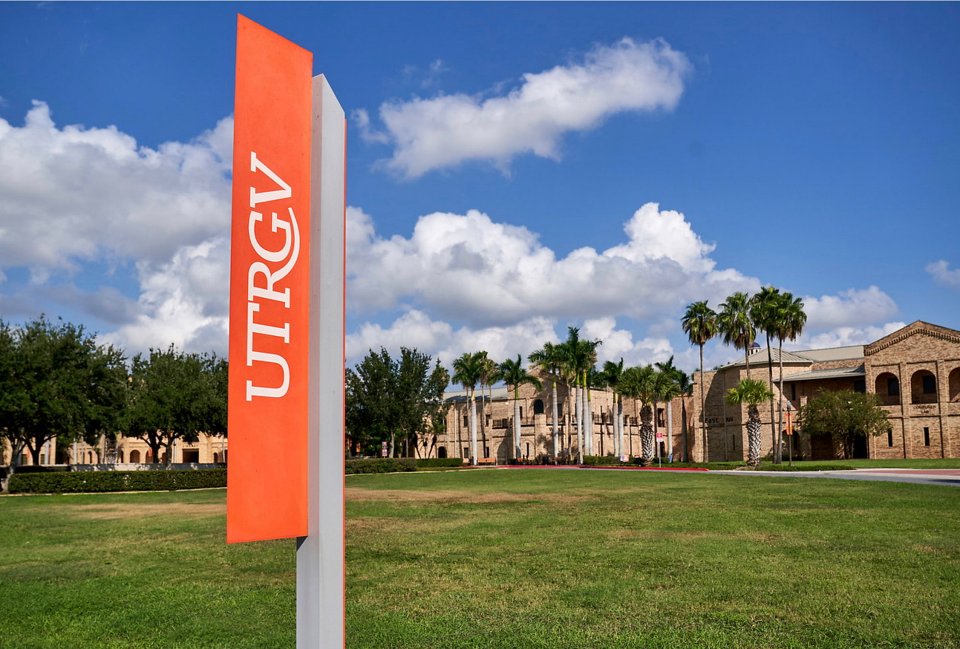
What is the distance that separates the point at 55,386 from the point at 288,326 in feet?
140

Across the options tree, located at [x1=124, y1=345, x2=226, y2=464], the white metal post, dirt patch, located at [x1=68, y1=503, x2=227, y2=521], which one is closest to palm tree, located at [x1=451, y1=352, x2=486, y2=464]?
tree, located at [x1=124, y1=345, x2=226, y2=464]

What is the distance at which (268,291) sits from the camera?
423 centimetres

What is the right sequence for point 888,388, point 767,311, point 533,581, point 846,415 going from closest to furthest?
point 533,581 < point 767,311 < point 846,415 < point 888,388

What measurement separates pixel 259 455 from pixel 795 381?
276 ft

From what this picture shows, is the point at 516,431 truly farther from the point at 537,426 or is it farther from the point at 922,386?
the point at 922,386

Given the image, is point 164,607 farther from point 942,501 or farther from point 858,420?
point 858,420

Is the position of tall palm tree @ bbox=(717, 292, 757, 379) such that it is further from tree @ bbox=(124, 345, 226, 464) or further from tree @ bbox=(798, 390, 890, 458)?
tree @ bbox=(124, 345, 226, 464)

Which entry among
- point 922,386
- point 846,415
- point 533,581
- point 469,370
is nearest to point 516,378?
point 469,370

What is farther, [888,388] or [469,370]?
[469,370]

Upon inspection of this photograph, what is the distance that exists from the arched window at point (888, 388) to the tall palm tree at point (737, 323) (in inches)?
599

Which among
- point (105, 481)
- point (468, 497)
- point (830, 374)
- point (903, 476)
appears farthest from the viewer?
point (830, 374)

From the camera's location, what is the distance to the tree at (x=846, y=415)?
217 feet

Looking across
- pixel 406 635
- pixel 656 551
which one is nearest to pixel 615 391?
pixel 656 551

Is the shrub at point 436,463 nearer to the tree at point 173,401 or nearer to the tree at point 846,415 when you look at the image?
the tree at point 173,401
